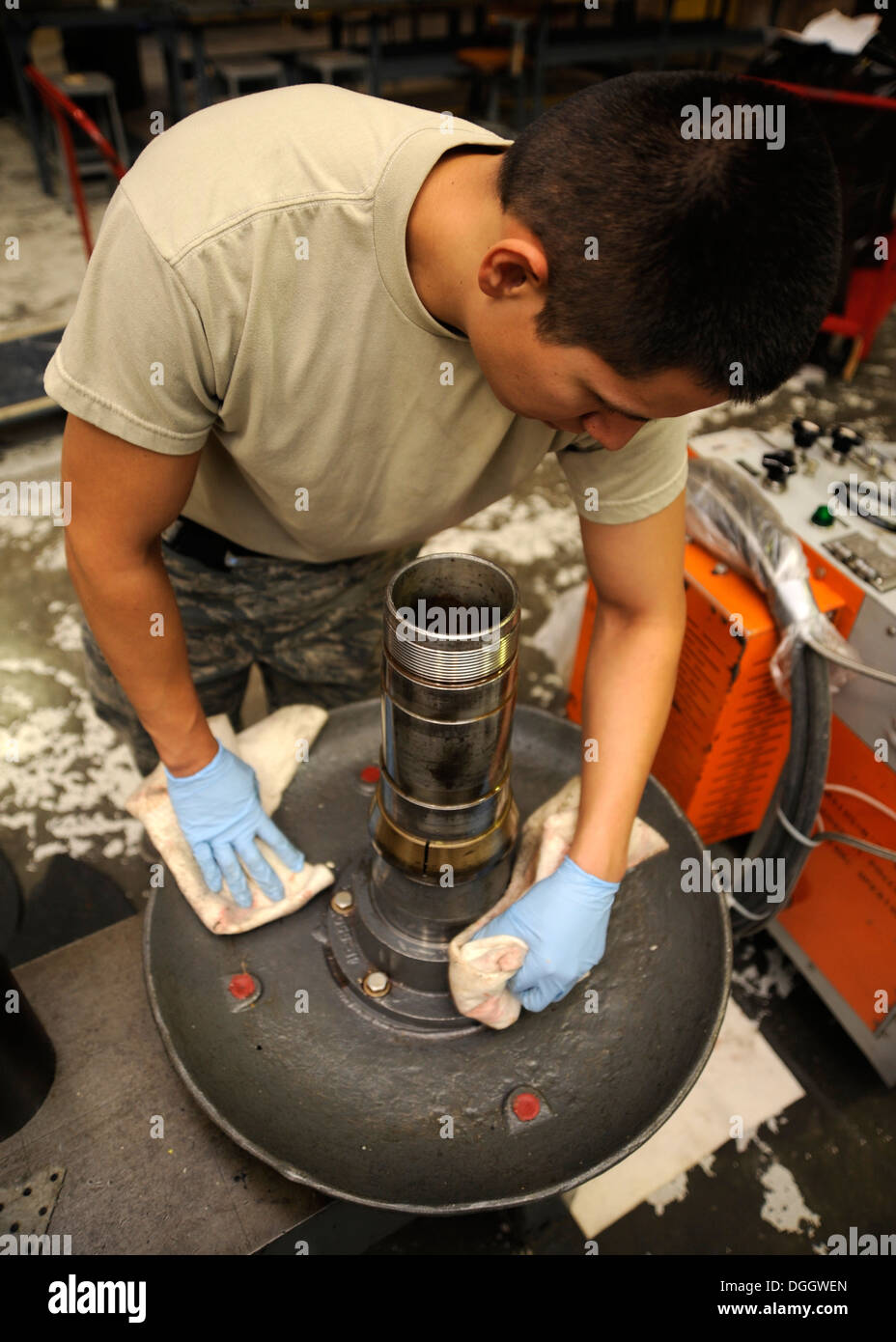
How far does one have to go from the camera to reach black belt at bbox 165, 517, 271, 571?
1.40 metres

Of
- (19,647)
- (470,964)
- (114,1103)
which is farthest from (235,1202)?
(19,647)

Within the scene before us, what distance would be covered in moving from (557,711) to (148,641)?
167cm

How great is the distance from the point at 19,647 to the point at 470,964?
2.25 m

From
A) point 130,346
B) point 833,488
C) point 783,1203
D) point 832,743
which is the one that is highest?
point 130,346

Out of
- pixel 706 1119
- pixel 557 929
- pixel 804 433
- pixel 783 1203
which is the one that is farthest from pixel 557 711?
pixel 557 929

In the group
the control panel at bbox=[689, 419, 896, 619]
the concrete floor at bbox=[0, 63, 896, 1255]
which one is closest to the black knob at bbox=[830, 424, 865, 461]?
the control panel at bbox=[689, 419, 896, 619]

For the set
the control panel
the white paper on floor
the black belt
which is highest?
the black belt

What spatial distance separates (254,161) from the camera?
0.88 m

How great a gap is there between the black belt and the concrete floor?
1.09m

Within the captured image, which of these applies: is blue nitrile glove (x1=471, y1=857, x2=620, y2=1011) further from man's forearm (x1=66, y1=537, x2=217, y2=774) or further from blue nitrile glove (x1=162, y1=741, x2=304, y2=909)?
man's forearm (x1=66, y1=537, x2=217, y2=774)

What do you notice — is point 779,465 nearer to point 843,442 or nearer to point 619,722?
point 843,442

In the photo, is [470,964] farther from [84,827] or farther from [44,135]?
[44,135]

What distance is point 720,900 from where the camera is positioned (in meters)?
1.15

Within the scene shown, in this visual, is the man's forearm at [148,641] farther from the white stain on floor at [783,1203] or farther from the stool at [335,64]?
the stool at [335,64]
